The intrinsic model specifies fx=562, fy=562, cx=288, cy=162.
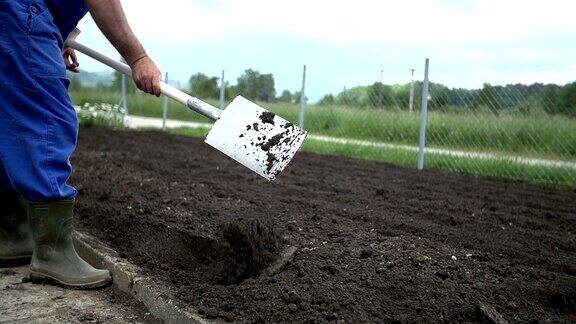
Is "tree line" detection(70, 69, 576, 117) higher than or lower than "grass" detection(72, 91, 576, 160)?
higher

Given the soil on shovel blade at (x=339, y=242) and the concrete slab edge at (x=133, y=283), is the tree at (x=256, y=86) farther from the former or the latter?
the concrete slab edge at (x=133, y=283)

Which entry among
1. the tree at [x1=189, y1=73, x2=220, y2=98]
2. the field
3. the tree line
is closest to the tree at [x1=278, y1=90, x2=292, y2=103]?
the tree line

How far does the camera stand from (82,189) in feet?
13.4

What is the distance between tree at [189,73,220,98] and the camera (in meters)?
12.9

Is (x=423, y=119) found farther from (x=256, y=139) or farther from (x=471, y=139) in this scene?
(x=256, y=139)

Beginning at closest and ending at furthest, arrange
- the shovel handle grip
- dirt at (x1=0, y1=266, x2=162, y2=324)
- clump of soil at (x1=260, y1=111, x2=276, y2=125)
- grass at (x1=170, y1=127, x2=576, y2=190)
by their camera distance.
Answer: dirt at (x1=0, y1=266, x2=162, y2=324), the shovel handle grip, clump of soil at (x1=260, y1=111, x2=276, y2=125), grass at (x1=170, y1=127, x2=576, y2=190)

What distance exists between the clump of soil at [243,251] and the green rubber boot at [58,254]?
559 millimetres

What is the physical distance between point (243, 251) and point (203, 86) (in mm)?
11994

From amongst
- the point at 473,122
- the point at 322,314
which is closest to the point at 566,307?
the point at 322,314

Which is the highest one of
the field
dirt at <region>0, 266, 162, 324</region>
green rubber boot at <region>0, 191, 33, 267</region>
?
the field

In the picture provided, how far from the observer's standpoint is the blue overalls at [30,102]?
7.39ft

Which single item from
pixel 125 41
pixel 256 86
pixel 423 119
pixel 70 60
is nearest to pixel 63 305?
pixel 125 41

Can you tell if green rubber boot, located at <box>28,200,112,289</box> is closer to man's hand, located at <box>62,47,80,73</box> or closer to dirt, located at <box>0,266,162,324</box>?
dirt, located at <box>0,266,162,324</box>

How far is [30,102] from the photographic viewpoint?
2273mm
